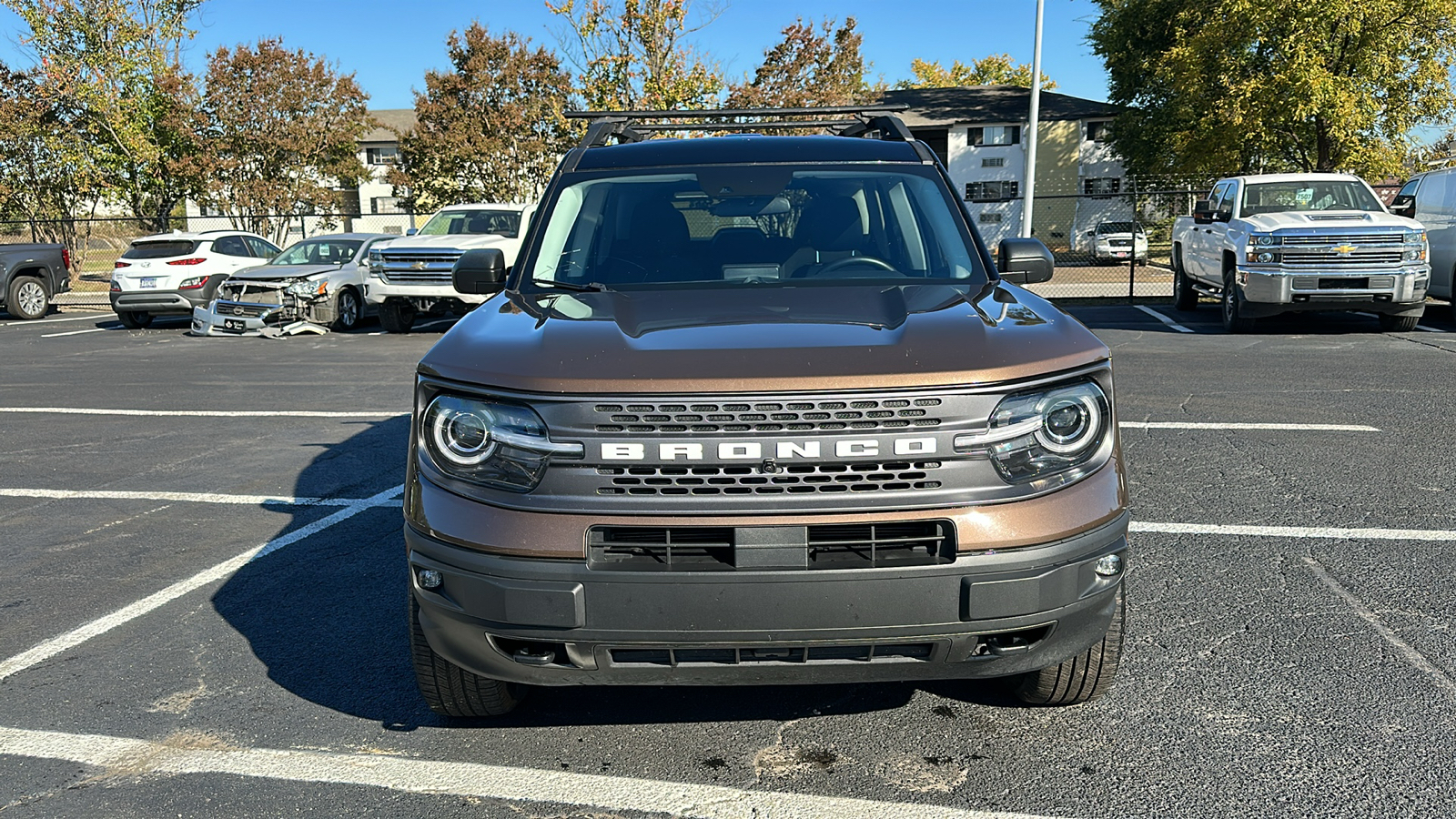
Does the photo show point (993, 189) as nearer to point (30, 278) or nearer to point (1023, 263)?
point (30, 278)

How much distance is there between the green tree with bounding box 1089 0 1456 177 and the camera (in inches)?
1107

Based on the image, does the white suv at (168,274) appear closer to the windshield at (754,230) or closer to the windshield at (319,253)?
the windshield at (319,253)

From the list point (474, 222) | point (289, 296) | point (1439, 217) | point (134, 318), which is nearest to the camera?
point (1439, 217)

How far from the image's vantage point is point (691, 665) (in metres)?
2.82

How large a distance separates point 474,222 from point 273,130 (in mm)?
21561

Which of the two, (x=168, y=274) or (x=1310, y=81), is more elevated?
(x=1310, y=81)

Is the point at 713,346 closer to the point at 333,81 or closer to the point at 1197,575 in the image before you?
the point at 1197,575

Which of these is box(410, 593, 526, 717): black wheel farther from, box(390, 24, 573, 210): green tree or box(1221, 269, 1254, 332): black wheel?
box(390, 24, 573, 210): green tree

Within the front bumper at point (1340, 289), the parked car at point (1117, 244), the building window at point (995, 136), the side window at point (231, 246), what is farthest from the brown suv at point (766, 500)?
the building window at point (995, 136)

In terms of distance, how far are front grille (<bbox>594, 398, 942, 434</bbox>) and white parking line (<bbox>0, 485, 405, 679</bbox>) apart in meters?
2.83

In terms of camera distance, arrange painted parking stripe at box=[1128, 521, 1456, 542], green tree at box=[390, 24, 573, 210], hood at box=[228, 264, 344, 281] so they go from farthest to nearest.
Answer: green tree at box=[390, 24, 573, 210], hood at box=[228, 264, 344, 281], painted parking stripe at box=[1128, 521, 1456, 542]

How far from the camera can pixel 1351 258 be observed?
13.3m

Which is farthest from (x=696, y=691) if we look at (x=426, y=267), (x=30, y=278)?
(x=30, y=278)

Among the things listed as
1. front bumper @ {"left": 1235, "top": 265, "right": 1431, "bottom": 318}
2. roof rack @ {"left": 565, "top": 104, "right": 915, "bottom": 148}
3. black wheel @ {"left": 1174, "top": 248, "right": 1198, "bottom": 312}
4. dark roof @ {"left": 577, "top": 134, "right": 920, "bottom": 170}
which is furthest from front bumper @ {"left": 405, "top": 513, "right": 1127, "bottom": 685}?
black wheel @ {"left": 1174, "top": 248, "right": 1198, "bottom": 312}
